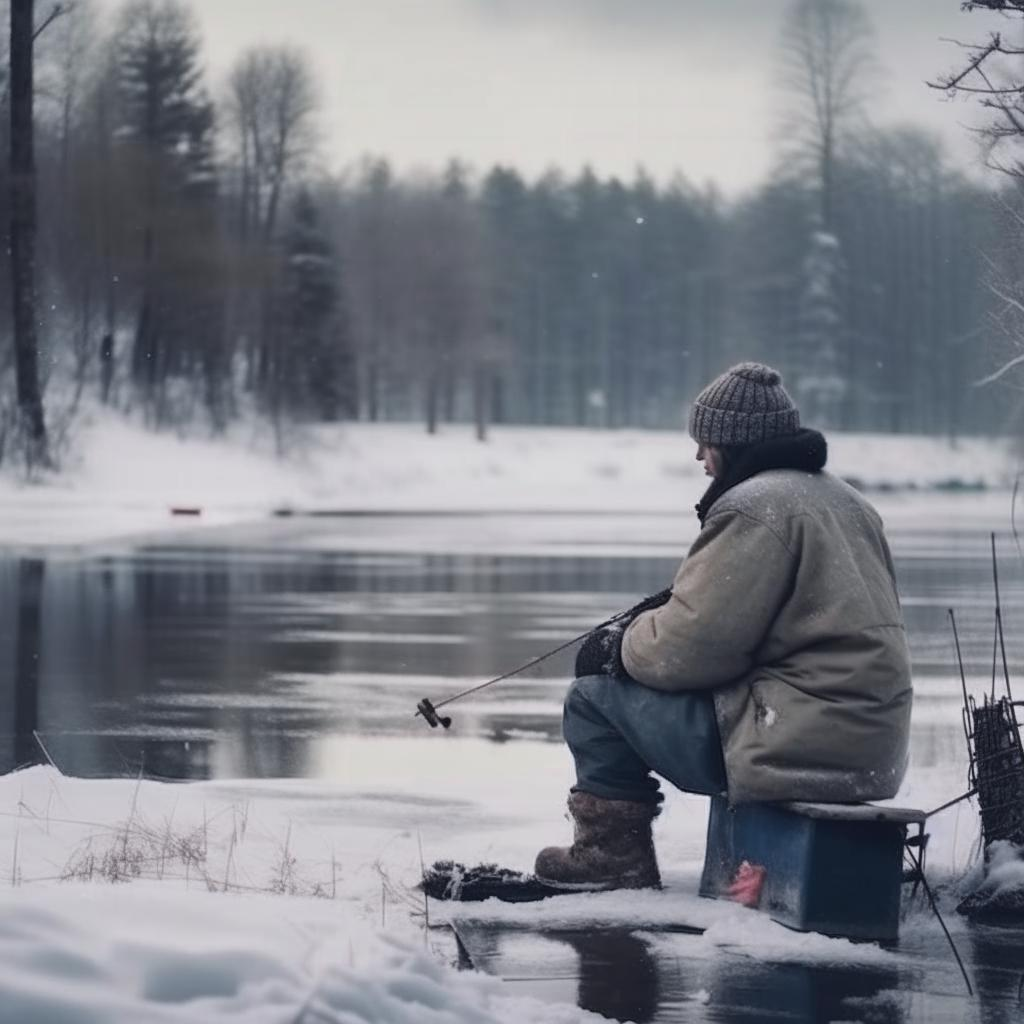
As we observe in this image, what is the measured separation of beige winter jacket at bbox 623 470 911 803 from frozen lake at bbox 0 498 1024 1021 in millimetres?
527

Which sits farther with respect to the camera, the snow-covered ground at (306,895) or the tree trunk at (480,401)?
the tree trunk at (480,401)

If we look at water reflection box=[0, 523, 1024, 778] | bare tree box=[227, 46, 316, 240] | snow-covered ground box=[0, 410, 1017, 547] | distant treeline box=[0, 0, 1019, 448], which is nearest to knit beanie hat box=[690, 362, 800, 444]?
water reflection box=[0, 523, 1024, 778]

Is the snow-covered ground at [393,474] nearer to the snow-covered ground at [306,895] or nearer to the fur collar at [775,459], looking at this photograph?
the snow-covered ground at [306,895]

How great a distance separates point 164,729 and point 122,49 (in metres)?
56.5

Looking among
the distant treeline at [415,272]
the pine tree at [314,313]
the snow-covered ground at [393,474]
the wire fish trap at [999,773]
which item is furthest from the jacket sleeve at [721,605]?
the pine tree at [314,313]

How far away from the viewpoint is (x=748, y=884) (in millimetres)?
5691

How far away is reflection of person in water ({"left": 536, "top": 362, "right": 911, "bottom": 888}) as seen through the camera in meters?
5.54

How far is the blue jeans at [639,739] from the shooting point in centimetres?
578

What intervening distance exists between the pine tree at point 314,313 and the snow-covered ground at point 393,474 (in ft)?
5.07

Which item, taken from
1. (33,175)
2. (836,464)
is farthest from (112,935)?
(836,464)

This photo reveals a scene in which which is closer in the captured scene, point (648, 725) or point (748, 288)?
point (648, 725)

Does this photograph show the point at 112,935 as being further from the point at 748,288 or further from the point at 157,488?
the point at 748,288

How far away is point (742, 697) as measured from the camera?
571cm

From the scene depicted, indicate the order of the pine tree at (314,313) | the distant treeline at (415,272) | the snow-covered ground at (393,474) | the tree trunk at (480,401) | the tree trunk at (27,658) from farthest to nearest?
the tree trunk at (480,401), the pine tree at (314,313), the distant treeline at (415,272), the snow-covered ground at (393,474), the tree trunk at (27,658)
